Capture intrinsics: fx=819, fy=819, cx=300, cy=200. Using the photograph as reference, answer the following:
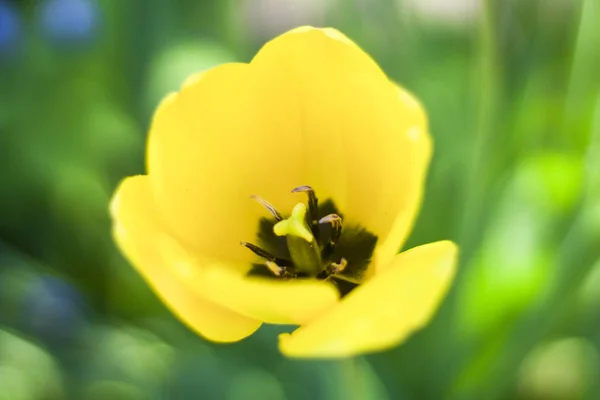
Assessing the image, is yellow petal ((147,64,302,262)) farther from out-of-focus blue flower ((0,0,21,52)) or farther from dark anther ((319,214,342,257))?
out-of-focus blue flower ((0,0,21,52))

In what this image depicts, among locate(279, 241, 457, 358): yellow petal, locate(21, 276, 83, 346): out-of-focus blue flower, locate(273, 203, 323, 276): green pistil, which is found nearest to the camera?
locate(279, 241, 457, 358): yellow petal

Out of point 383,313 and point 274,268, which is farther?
point 274,268

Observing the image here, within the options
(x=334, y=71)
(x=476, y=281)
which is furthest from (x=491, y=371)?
(x=334, y=71)

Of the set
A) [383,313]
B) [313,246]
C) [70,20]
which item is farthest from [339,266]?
[70,20]

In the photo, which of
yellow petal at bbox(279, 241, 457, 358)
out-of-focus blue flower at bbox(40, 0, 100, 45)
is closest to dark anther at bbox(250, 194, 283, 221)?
yellow petal at bbox(279, 241, 457, 358)

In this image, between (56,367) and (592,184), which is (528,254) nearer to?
(592,184)

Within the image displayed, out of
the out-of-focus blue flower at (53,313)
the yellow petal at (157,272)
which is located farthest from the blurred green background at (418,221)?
the yellow petal at (157,272)

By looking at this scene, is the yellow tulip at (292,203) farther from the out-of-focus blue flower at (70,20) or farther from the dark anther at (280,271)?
the out-of-focus blue flower at (70,20)

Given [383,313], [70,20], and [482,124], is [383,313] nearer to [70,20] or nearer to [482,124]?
[482,124]

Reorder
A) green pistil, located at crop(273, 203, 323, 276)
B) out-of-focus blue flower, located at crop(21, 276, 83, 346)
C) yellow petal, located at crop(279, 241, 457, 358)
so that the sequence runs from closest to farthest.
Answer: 1. yellow petal, located at crop(279, 241, 457, 358)
2. green pistil, located at crop(273, 203, 323, 276)
3. out-of-focus blue flower, located at crop(21, 276, 83, 346)
